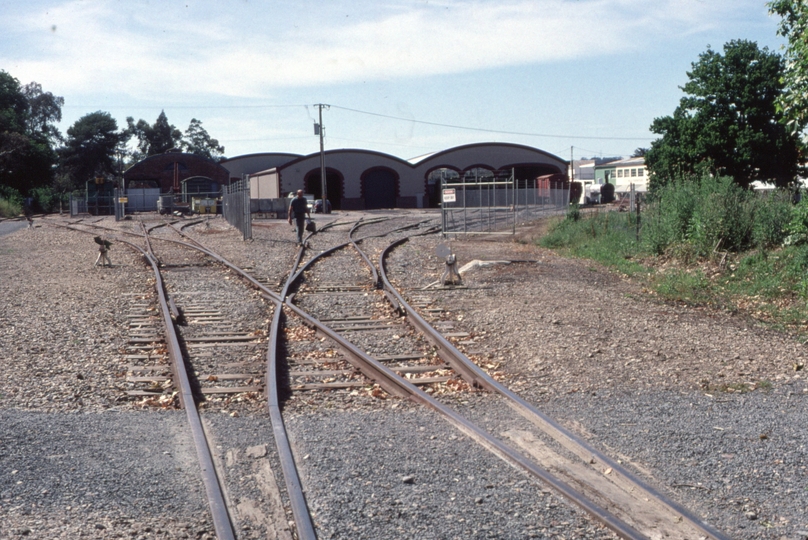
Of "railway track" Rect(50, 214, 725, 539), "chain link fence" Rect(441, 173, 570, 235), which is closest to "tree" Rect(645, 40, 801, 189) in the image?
"chain link fence" Rect(441, 173, 570, 235)

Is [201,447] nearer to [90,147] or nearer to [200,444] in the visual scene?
[200,444]

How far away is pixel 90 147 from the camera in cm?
11031

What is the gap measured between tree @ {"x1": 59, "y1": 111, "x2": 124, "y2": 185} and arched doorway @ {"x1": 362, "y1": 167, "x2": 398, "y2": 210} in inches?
2072

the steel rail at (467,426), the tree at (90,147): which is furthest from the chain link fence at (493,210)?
the tree at (90,147)

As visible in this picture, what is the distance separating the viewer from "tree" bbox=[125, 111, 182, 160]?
127 m

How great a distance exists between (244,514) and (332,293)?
9.16 metres

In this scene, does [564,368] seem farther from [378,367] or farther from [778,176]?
[778,176]

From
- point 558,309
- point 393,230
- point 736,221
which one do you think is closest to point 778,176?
point 393,230

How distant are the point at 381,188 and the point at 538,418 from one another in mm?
67176

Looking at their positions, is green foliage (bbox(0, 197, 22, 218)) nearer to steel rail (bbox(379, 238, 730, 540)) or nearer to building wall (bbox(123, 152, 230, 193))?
building wall (bbox(123, 152, 230, 193))

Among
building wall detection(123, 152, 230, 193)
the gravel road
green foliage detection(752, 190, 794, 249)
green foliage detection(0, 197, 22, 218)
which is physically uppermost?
building wall detection(123, 152, 230, 193)

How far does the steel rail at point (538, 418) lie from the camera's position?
470 centimetres

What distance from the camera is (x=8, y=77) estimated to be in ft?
299

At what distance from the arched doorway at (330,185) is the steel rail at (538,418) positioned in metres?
61.3
